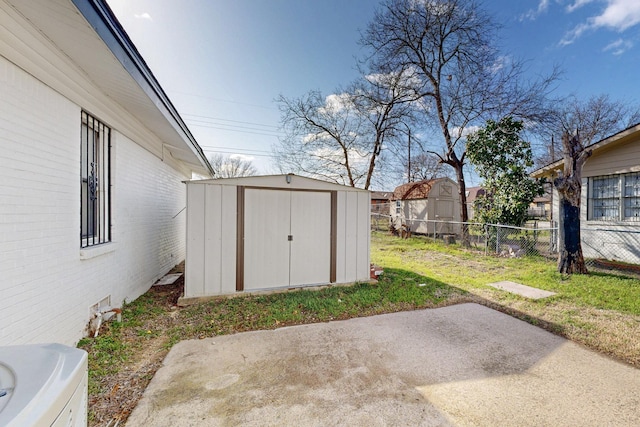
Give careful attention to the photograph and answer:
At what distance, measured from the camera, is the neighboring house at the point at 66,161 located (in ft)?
7.17

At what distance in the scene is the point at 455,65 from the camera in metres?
11.6

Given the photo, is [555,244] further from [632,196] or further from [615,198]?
Result: [632,196]

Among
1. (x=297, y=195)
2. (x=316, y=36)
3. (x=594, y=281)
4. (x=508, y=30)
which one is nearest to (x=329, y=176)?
(x=316, y=36)

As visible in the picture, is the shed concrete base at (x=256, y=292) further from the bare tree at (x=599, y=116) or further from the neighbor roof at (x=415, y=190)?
the bare tree at (x=599, y=116)

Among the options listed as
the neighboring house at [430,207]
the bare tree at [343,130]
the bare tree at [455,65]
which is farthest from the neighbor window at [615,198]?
the bare tree at [343,130]

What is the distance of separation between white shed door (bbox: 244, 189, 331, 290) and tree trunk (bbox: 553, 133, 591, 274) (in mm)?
5667

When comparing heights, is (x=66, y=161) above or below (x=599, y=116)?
below

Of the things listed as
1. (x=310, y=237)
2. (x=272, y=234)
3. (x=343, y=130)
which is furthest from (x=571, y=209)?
(x=343, y=130)

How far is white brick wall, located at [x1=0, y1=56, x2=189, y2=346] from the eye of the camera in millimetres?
2205

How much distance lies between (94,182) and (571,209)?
9430 mm

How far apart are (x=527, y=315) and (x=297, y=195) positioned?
4193 millimetres

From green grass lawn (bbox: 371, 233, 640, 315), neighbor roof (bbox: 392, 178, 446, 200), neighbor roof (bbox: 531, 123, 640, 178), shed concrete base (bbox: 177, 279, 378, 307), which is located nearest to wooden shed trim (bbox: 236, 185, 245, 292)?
shed concrete base (bbox: 177, 279, 378, 307)

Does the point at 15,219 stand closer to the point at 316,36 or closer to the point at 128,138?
the point at 128,138

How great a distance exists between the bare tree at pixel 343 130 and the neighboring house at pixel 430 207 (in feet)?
9.24
